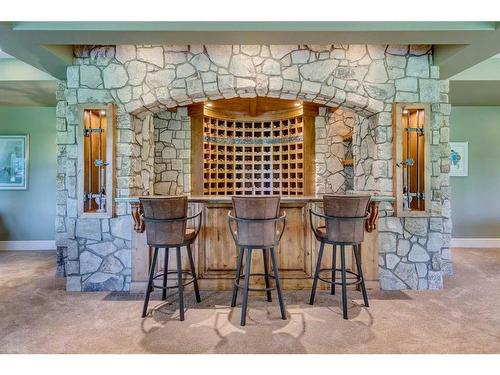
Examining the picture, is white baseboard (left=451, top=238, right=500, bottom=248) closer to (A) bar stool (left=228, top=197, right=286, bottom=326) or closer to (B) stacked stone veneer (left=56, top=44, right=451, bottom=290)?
(B) stacked stone veneer (left=56, top=44, right=451, bottom=290)

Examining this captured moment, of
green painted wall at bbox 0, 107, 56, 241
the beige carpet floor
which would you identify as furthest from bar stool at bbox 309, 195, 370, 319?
green painted wall at bbox 0, 107, 56, 241

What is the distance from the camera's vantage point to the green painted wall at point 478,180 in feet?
16.9

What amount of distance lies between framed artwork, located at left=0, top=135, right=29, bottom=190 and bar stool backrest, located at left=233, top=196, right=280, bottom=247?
438 centimetres

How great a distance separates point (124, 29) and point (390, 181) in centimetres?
285

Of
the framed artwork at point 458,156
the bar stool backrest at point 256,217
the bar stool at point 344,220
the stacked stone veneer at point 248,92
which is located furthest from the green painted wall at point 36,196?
the framed artwork at point 458,156

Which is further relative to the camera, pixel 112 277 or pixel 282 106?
pixel 282 106

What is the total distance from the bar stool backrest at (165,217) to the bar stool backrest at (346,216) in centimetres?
121

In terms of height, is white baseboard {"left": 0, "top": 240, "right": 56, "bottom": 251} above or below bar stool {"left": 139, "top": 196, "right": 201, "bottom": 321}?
below

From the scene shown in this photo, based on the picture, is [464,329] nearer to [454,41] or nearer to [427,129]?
[427,129]

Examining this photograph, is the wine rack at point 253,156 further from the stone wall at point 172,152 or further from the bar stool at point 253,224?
the bar stool at point 253,224

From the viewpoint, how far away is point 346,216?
2.55 metres

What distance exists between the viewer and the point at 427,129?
320cm

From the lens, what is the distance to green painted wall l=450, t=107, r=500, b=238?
5152mm
